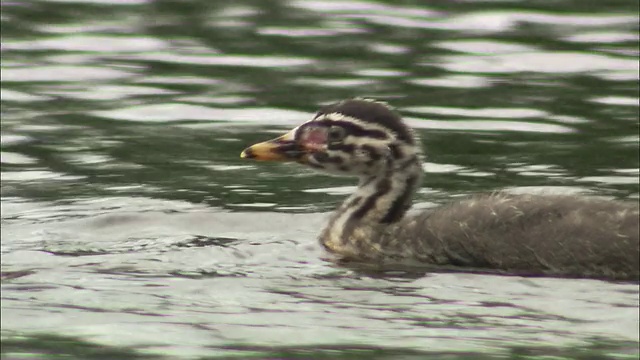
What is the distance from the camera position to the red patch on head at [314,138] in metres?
12.9

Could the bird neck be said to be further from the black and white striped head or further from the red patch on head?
the red patch on head

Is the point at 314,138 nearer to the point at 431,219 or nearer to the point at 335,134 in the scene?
the point at 335,134

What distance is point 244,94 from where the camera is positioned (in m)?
17.5

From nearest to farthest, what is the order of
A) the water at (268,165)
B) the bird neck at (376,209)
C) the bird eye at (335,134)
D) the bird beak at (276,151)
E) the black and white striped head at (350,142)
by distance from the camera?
the water at (268,165)
the bird neck at (376,209)
the black and white striped head at (350,142)
the bird eye at (335,134)
the bird beak at (276,151)

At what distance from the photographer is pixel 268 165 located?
607 inches

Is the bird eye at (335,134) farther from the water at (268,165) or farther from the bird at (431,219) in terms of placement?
the water at (268,165)

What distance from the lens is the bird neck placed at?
12.6 meters

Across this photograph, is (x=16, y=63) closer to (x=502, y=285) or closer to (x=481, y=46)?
(x=481, y=46)

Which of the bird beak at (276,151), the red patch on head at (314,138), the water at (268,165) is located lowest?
the water at (268,165)

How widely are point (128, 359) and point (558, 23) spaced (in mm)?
11417

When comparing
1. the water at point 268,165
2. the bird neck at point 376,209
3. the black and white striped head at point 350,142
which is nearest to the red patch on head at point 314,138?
the black and white striped head at point 350,142

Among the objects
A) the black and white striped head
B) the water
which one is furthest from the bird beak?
the water

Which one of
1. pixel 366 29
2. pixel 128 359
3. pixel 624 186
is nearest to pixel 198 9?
pixel 366 29

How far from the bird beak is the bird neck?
55cm
